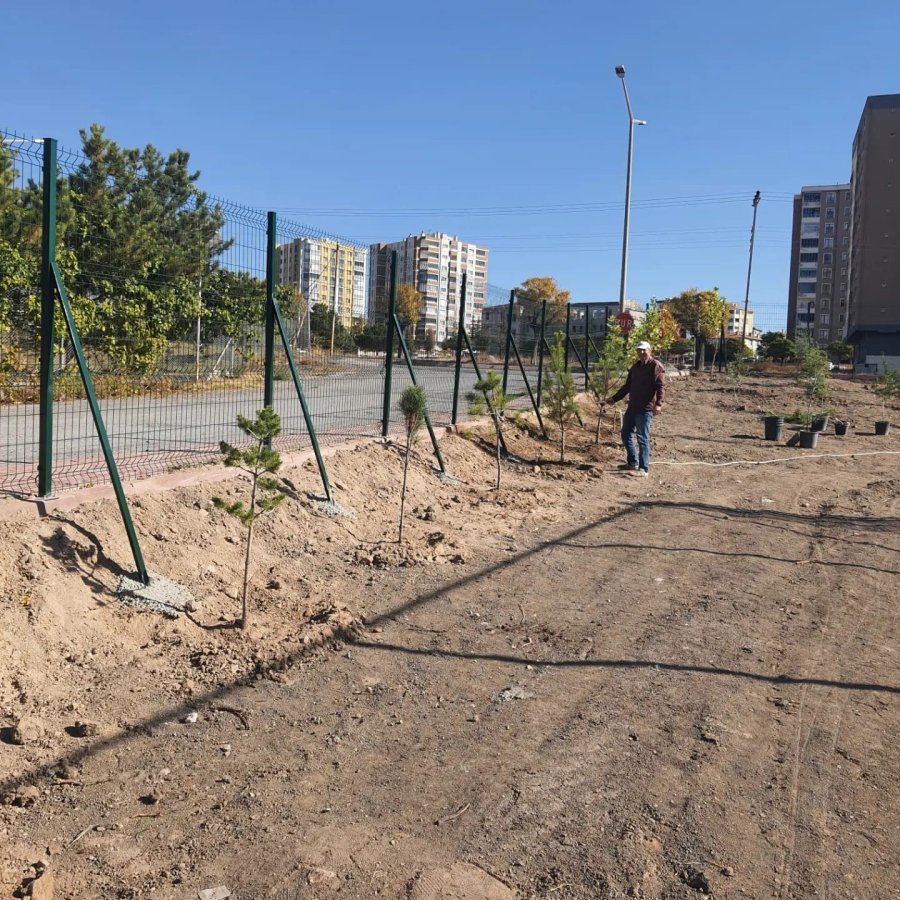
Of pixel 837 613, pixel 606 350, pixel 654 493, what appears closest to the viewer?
pixel 837 613

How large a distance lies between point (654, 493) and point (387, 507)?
12.9ft

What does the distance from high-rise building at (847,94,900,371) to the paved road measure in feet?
257

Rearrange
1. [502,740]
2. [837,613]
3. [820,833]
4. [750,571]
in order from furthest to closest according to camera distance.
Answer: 1. [750,571]
2. [837,613]
3. [502,740]
4. [820,833]

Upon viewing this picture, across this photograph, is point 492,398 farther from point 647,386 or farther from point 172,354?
point 172,354

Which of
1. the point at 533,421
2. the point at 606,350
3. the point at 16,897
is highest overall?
the point at 606,350

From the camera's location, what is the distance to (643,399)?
461 inches

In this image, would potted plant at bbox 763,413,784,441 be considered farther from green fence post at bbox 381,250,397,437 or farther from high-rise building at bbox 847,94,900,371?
high-rise building at bbox 847,94,900,371

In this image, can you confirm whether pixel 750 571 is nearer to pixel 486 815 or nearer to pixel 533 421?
pixel 486 815

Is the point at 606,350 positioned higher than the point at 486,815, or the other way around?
the point at 606,350

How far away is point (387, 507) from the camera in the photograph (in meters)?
8.20

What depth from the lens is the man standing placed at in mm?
11664

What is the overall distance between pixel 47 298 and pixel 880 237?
3442 inches

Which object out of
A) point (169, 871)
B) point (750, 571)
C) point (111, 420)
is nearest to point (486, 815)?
point (169, 871)

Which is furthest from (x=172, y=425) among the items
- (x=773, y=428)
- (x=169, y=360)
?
(x=773, y=428)
